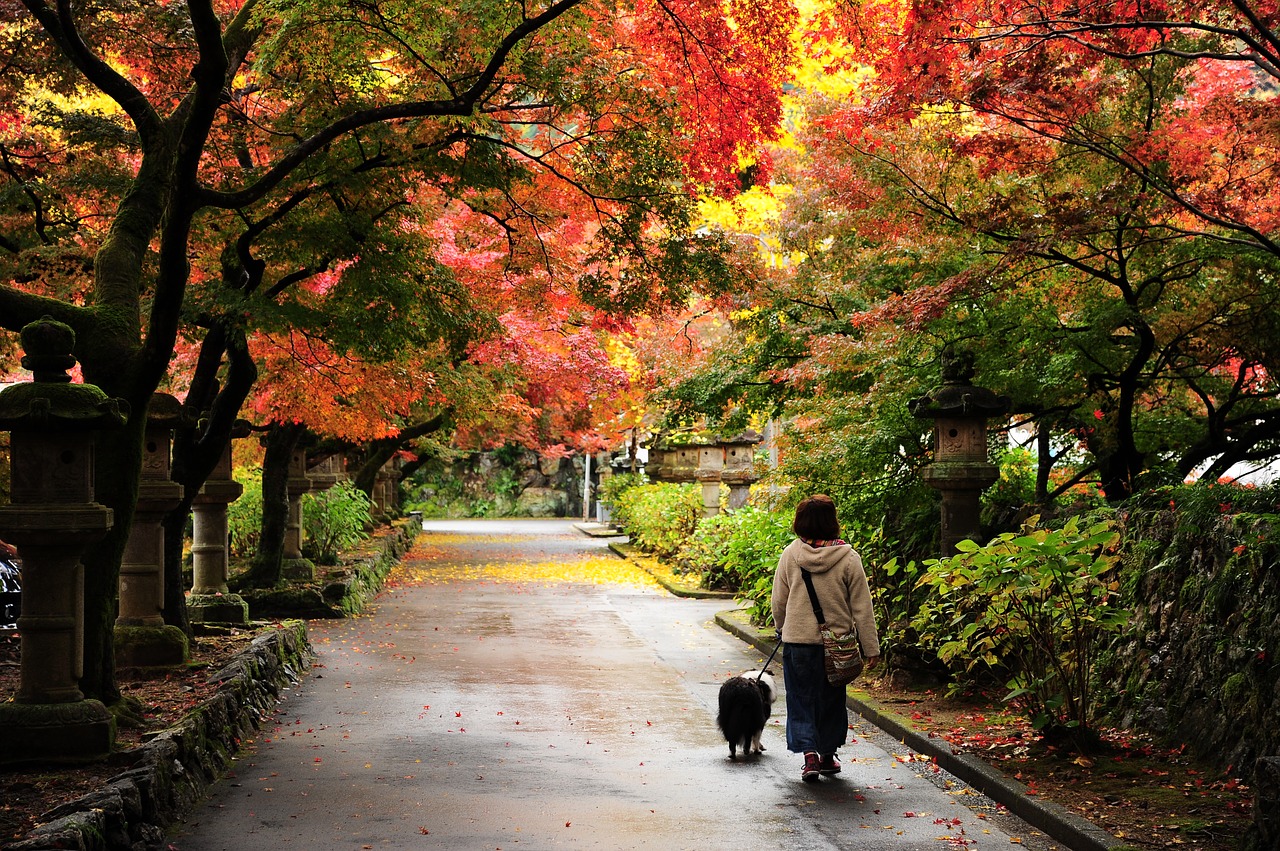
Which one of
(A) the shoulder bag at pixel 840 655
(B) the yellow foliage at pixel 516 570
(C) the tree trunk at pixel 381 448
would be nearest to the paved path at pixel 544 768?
(A) the shoulder bag at pixel 840 655

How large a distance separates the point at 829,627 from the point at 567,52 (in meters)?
5.55

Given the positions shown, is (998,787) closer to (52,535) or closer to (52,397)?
(52,535)

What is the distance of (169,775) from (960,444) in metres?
6.49

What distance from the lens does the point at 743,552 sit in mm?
16281

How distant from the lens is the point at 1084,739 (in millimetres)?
6938

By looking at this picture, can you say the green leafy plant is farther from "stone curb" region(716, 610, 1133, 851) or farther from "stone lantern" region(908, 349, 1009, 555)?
"stone curb" region(716, 610, 1133, 851)

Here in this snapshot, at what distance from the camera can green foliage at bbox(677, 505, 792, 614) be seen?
13.5 m

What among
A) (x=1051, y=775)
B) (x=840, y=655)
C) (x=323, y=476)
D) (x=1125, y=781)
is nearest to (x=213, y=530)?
(x=323, y=476)

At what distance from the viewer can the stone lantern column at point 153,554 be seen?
9.34 metres

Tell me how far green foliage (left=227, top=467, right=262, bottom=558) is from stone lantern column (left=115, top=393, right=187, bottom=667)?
9.74 meters

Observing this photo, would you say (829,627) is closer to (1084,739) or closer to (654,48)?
(1084,739)

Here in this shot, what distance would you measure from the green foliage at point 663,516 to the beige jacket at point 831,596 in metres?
17.4

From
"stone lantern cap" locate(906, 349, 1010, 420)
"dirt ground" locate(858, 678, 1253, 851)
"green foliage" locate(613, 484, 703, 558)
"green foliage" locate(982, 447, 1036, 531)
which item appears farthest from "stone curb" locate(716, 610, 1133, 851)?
"green foliage" locate(613, 484, 703, 558)

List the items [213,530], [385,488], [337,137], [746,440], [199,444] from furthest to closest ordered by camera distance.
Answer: [385,488] → [746,440] → [213,530] → [199,444] → [337,137]
